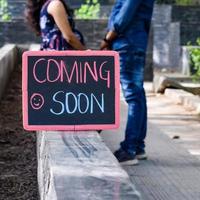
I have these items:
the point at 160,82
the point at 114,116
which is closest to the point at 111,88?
the point at 114,116

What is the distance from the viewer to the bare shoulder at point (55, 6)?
6.56 metres

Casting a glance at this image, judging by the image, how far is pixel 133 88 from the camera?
664cm

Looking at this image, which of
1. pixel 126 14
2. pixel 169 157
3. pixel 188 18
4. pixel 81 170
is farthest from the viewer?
pixel 188 18

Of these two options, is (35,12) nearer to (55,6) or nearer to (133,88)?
(55,6)

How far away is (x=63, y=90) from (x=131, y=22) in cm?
146

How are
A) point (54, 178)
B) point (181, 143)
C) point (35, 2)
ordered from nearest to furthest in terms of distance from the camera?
point (54, 178)
point (35, 2)
point (181, 143)

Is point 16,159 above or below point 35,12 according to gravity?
below

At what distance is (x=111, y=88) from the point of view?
5.44m

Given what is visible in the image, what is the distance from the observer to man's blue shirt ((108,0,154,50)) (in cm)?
648

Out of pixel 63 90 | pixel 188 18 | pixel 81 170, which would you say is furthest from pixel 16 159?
pixel 188 18

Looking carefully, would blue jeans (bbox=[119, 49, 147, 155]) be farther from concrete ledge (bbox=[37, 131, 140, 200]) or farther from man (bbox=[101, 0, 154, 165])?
concrete ledge (bbox=[37, 131, 140, 200])

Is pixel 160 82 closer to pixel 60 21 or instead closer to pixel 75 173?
pixel 60 21

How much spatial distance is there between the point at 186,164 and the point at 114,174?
297cm

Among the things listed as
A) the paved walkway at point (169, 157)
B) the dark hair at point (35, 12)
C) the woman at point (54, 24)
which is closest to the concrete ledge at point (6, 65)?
the paved walkway at point (169, 157)
